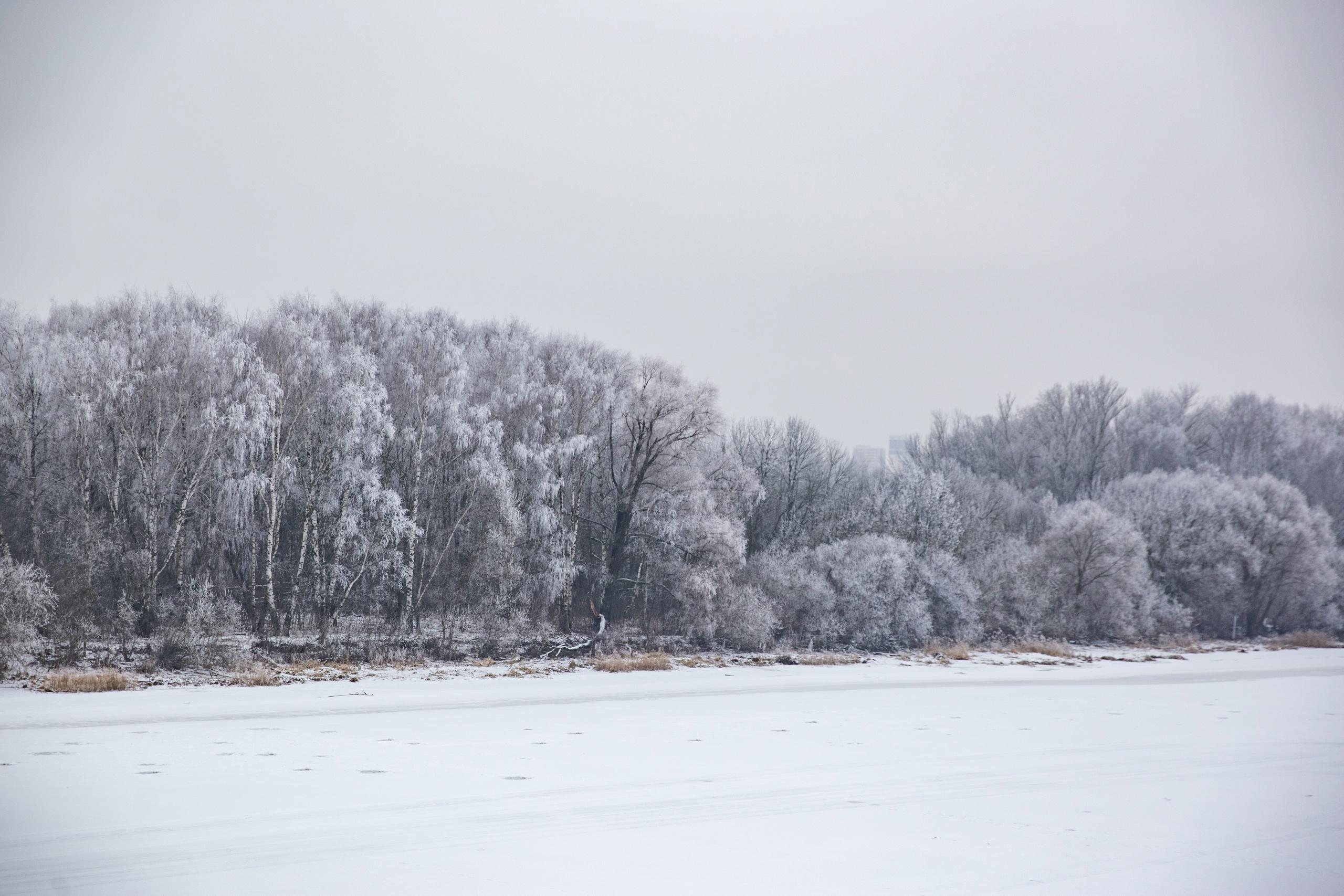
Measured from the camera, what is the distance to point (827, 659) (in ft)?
131

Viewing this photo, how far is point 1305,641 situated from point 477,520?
4370cm

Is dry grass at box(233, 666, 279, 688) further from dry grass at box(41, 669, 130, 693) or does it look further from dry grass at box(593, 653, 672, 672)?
dry grass at box(593, 653, 672, 672)

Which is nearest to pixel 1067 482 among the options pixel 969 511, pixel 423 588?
pixel 969 511

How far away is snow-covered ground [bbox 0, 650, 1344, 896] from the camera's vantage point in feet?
34.6

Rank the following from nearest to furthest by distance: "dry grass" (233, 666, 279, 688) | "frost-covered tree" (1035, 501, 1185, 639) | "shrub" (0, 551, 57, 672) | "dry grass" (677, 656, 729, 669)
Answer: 1. "shrub" (0, 551, 57, 672)
2. "dry grass" (233, 666, 279, 688)
3. "dry grass" (677, 656, 729, 669)
4. "frost-covered tree" (1035, 501, 1185, 639)

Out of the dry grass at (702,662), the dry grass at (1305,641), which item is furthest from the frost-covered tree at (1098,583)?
the dry grass at (702,662)

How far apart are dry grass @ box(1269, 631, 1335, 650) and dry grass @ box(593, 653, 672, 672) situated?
35.1 m

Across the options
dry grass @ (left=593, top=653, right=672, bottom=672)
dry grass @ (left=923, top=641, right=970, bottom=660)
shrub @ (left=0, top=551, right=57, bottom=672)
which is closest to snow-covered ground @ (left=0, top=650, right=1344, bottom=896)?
shrub @ (left=0, top=551, right=57, bottom=672)

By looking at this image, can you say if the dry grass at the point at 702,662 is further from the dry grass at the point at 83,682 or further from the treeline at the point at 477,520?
the dry grass at the point at 83,682

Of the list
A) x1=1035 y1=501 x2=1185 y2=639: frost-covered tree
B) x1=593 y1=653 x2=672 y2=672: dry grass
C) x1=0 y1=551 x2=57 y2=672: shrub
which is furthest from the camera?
x1=1035 y1=501 x2=1185 y2=639: frost-covered tree

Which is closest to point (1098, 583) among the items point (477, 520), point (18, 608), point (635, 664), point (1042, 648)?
point (1042, 648)

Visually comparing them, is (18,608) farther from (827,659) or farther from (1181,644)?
(1181,644)

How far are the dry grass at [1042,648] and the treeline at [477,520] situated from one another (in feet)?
7.20

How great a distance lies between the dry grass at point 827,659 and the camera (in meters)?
39.0
